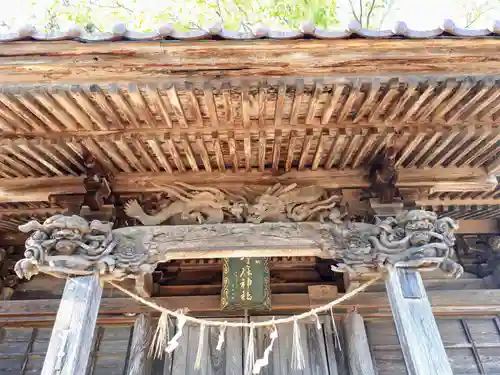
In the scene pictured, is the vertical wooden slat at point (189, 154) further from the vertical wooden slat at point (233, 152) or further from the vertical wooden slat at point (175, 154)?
the vertical wooden slat at point (233, 152)

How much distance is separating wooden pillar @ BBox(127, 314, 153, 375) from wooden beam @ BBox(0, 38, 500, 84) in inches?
118

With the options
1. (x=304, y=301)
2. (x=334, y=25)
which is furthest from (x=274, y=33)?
(x=334, y=25)

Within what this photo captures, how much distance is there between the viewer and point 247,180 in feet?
13.8

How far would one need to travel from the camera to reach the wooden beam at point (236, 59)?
306cm

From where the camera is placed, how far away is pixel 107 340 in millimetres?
4902

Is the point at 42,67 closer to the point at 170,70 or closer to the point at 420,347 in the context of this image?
the point at 170,70

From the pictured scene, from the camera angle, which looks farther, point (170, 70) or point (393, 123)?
point (393, 123)

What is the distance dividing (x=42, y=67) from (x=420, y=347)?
3644 millimetres

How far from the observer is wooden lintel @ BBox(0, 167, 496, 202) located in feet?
13.6

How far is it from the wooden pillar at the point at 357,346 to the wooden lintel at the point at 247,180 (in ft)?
5.70

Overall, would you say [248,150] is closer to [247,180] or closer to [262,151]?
[262,151]

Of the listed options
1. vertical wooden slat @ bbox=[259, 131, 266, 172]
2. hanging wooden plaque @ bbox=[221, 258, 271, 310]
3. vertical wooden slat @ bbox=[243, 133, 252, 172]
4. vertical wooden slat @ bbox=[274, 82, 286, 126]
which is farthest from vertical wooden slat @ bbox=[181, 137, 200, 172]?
hanging wooden plaque @ bbox=[221, 258, 271, 310]

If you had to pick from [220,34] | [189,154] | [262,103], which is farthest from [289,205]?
[220,34]

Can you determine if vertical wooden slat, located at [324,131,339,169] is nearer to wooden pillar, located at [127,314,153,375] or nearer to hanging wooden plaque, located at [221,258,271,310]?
hanging wooden plaque, located at [221,258,271,310]
